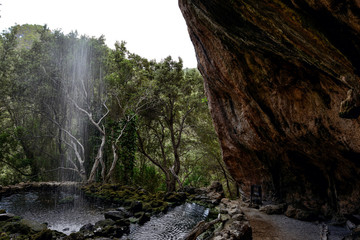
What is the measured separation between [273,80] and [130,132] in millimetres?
12165

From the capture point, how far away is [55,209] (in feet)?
32.1

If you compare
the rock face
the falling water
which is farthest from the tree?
the rock face

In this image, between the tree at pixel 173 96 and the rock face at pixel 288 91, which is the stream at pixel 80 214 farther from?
the tree at pixel 173 96

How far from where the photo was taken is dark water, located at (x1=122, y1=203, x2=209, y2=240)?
22.0 feet

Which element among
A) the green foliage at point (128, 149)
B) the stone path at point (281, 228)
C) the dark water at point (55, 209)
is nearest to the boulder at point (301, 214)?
the stone path at point (281, 228)

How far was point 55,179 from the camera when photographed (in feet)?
59.1

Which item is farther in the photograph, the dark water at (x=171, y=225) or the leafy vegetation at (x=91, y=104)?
the leafy vegetation at (x=91, y=104)

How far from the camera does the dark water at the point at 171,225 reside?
671cm

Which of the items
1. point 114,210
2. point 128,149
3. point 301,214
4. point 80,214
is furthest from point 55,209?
point 301,214

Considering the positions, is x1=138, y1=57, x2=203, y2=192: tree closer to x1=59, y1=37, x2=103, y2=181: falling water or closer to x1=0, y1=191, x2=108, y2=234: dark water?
x1=59, y1=37, x2=103, y2=181: falling water

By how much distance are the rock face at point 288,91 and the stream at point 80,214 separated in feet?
13.6

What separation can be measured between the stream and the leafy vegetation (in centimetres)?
378

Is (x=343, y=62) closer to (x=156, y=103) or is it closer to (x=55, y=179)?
(x=156, y=103)

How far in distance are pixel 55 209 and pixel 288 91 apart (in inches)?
450
